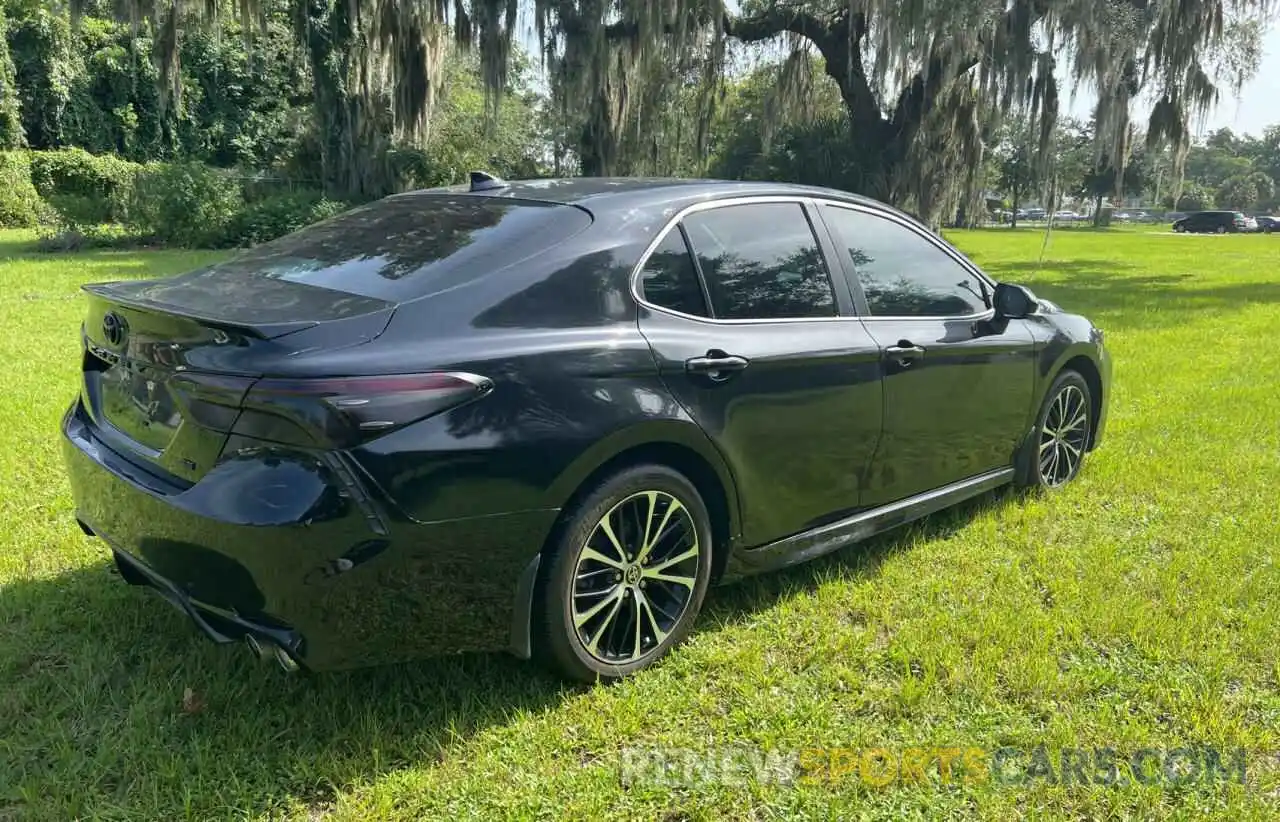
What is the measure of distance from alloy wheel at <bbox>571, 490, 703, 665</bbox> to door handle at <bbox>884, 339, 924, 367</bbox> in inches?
44.4

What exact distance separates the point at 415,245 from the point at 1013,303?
2.66m

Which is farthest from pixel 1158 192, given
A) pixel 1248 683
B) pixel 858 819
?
pixel 858 819

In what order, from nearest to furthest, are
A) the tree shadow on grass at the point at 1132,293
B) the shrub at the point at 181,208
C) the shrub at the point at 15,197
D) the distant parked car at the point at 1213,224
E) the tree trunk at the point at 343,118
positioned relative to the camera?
1. the tree shadow on grass at the point at 1132,293
2. the shrub at the point at 181,208
3. the tree trunk at the point at 343,118
4. the shrub at the point at 15,197
5. the distant parked car at the point at 1213,224

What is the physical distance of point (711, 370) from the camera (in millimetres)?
2951

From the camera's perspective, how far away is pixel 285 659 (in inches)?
93.0

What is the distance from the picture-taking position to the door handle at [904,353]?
140 inches

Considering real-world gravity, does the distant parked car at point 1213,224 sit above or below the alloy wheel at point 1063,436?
above

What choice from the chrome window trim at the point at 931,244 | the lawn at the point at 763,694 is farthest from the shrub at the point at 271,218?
the chrome window trim at the point at 931,244

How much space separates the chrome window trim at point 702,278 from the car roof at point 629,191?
23mm

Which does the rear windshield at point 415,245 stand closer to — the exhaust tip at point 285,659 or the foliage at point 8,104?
the exhaust tip at point 285,659

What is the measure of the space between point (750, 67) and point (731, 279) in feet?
62.0

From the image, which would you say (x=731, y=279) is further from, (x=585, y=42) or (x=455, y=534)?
(x=585, y=42)

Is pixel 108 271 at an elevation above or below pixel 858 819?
above

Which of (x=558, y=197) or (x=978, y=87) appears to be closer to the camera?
(x=558, y=197)
